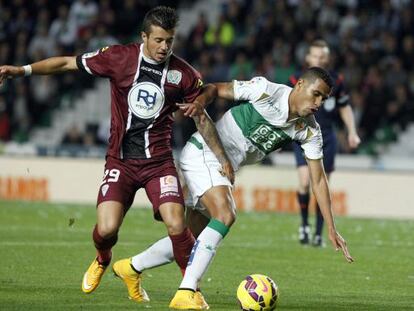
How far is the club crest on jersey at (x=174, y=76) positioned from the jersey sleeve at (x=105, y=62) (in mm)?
384

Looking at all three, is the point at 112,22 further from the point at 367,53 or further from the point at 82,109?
the point at 367,53

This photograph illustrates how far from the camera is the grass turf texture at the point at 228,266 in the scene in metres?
9.49

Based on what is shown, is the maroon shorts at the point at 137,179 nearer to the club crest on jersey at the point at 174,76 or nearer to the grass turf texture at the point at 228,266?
the club crest on jersey at the point at 174,76

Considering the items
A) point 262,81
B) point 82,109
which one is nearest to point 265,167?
point 82,109

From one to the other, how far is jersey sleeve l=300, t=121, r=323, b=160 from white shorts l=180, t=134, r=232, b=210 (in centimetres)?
77

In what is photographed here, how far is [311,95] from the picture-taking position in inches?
366

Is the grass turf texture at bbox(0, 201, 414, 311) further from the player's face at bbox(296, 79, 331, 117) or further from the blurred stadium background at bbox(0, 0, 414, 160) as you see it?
the blurred stadium background at bbox(0, 0, 414, 160)

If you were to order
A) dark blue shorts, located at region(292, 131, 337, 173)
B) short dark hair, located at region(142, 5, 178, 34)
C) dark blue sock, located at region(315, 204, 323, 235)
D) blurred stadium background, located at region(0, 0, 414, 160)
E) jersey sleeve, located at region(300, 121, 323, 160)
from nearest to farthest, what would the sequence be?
1. short dark hair, located at region(142, 5, 178, 34)
2. jersey sleeve, located at region(300, 121, 323, 160)
3. dark blue sock, located at region(315, 204, 323, 235)
4. dark blue shorts, located at region(292, 131, 337, 173)
5. blurred stadium background, located at region(0, 0, 414, 160)

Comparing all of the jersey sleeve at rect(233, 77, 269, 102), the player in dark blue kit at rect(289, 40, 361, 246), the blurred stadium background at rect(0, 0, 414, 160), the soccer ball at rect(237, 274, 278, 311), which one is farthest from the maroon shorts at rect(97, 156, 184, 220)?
the blurred stadium background at rect(0, 0, 414, 160)

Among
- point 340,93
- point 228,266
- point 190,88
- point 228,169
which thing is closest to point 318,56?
point 340,93

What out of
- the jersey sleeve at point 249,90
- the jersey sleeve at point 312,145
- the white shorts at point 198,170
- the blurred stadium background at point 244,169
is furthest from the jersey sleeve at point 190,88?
the blurred stadium background at point 244,169

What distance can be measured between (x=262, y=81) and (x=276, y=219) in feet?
36.2

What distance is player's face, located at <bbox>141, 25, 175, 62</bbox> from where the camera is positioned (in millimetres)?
9031

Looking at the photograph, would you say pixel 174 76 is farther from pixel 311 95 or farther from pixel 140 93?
pixel 311 95
